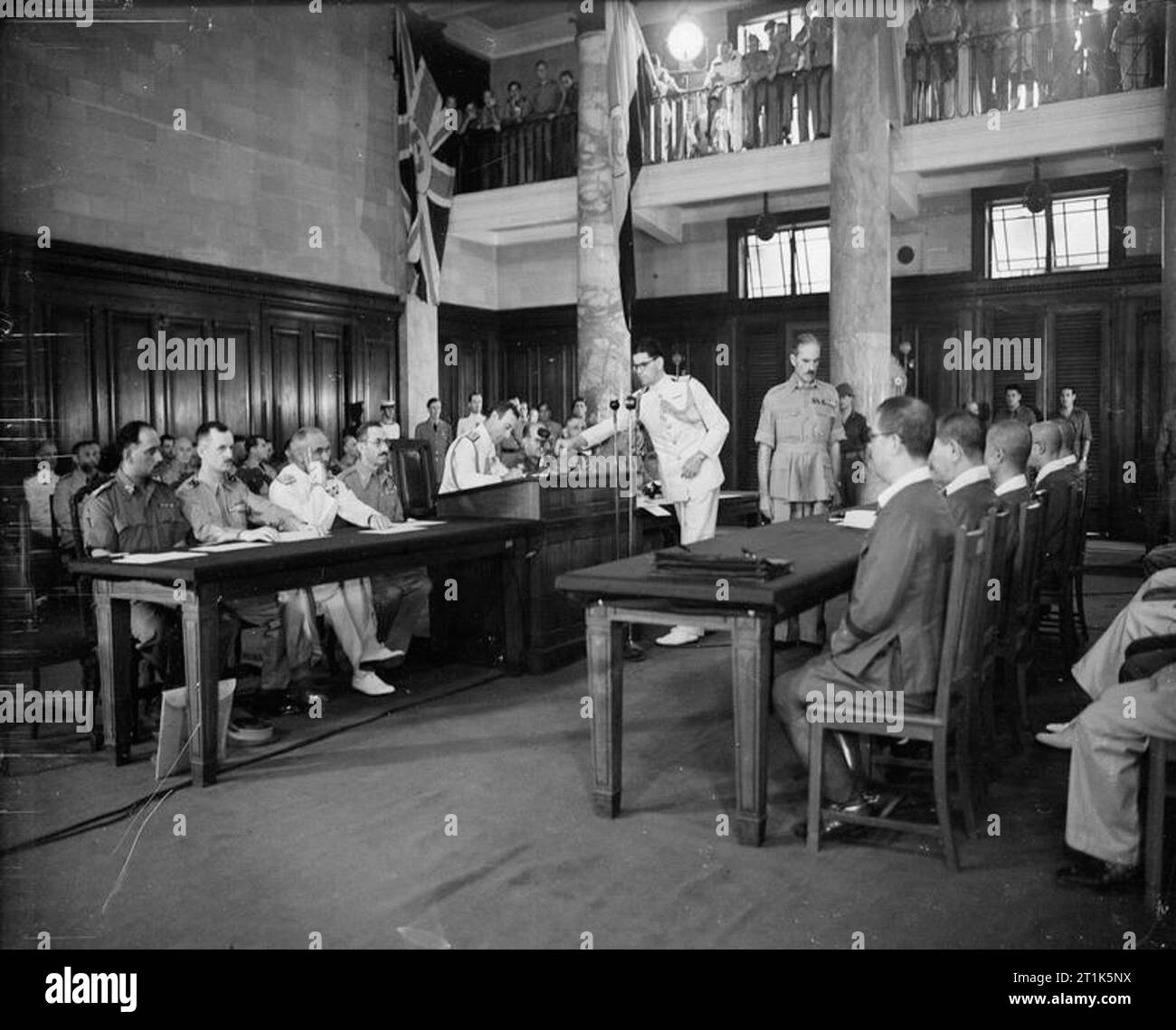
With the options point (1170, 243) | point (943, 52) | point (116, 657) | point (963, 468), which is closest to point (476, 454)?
point (116, 657)

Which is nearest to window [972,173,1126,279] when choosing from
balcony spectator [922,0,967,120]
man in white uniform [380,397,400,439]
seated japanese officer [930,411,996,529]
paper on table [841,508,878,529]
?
balcony spectator [922,0,967,120]

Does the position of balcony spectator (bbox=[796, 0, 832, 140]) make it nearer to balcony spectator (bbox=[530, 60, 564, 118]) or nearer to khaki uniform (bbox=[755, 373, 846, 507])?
balcony spectator (bbox=[530, 60, 564, 118])

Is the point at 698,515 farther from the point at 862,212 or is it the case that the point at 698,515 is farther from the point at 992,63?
the point at 992,63

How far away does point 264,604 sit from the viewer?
17.0ft

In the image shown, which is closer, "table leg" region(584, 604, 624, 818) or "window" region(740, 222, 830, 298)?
"table leg" region(584, 604, 624, 818)

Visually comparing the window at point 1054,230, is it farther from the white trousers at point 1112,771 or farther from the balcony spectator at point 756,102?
the white trousers at point 1112,771

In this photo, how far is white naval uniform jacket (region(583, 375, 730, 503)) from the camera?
6.68m

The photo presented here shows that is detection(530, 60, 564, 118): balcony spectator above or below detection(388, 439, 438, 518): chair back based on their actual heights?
above

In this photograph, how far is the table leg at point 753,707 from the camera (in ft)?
11.1

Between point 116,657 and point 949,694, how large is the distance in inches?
129

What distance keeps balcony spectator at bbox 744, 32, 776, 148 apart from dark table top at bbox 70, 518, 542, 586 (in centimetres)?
810

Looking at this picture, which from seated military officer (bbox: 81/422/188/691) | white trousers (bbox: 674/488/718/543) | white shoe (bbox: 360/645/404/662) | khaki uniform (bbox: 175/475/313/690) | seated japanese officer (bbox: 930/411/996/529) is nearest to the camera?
seated japanese officer (bbox: 930/411/996/529)

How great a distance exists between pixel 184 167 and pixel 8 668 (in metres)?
7.79
